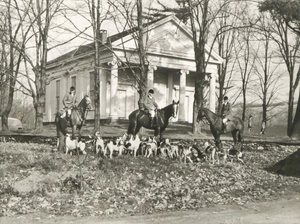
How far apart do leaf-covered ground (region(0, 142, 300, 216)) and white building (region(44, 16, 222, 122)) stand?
20.5m

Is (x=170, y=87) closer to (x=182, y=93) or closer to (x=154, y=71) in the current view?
(x=154, y=71)

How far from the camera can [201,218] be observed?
29.5ft

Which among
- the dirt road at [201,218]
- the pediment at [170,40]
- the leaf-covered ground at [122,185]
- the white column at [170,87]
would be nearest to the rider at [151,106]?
the leaf-covered ground at [122,185]

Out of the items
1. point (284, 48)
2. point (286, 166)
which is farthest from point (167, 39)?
point (286, 166)

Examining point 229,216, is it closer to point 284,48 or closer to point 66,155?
point 66,155

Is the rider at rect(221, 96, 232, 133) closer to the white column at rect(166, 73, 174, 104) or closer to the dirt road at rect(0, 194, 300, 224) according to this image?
the dirt road at rect(0, 194, 300, 224)

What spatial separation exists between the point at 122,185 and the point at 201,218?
314 centimetres

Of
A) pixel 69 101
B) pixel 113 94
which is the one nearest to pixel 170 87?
pixel 113 94

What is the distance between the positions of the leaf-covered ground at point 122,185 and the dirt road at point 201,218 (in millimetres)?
383

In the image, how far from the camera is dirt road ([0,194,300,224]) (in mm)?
8727

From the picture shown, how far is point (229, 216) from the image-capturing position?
918 cm

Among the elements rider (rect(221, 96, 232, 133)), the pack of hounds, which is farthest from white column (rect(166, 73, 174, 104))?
the pack of hounds

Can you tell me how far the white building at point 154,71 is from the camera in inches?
1373

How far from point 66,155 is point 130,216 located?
5.46 metres
